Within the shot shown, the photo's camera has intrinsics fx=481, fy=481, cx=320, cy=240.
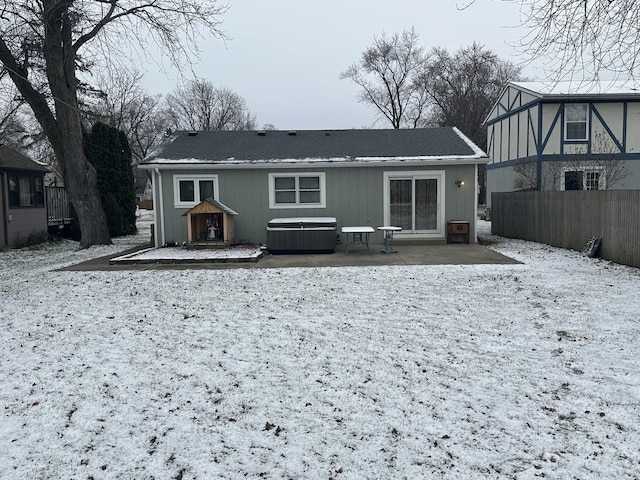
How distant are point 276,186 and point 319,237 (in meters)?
2.39

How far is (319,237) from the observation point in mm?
11430

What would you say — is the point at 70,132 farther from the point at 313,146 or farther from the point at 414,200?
the point at 414,200

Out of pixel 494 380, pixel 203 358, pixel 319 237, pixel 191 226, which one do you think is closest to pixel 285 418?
pixel 203 358

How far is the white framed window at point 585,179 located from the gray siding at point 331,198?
7.39 meters

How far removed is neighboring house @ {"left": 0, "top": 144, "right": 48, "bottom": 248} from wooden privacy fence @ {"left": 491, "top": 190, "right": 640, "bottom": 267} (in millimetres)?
15279

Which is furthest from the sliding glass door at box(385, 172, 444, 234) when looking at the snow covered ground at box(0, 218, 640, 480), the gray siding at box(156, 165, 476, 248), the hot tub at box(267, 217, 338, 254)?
the snow covered ground at box(0, 218, 640, 480)

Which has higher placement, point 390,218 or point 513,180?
point 513,180

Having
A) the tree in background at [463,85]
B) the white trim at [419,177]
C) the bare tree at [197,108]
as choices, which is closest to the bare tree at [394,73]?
the tree in background at [463,85]

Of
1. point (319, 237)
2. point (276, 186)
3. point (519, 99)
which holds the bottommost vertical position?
point (319, 237)

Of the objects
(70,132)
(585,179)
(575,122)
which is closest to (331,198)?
(70,132)

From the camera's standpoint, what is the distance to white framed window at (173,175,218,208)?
505 inches

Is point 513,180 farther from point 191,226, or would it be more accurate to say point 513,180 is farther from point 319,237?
point 191,226

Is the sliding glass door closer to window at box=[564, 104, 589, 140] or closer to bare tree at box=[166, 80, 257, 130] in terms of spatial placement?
window at box=[564, 104, 589, 140]

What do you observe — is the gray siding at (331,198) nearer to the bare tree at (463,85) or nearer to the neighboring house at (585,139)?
the neighboring house at (585,139)
